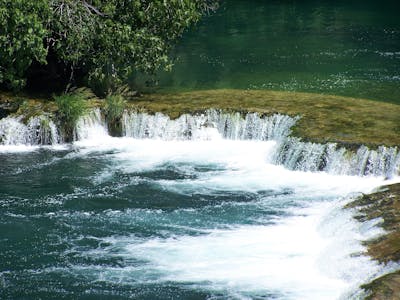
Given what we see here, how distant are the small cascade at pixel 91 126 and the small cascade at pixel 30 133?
542mm

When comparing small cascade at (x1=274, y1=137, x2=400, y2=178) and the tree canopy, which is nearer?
small cascade at (x1=274, y1=137, x2=400, y2=178)

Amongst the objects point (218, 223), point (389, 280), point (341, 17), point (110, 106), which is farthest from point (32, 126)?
point (341, 17)

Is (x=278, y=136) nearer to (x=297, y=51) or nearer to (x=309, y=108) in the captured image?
(x=309, y=108)

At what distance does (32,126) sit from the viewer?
64.2 feet

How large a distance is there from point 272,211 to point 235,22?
25218 millimetres

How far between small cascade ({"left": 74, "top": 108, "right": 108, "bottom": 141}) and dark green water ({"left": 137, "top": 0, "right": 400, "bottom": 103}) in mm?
3812

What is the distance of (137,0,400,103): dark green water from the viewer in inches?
973

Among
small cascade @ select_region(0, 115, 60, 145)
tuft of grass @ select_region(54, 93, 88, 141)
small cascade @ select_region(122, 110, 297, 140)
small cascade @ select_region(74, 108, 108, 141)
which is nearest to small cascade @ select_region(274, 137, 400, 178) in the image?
small cascade @ select_region(122, 110, 297, 140)

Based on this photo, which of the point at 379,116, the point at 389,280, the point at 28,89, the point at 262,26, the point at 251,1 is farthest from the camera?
the point at 251,1

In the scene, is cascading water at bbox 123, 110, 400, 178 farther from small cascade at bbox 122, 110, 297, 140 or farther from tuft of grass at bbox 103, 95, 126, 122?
tuft of grass at bbox 103, 95, 126, 122

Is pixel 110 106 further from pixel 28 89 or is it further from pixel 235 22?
pixel 235 22

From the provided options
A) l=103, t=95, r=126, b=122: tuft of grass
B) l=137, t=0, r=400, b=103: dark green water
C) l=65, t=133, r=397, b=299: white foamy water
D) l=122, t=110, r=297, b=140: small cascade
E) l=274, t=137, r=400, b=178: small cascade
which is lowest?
l=65, t=133, r=397, b=299: white foamy water

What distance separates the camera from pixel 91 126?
1994 cm

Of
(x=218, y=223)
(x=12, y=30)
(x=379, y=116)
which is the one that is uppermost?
(x=12, y=30)
